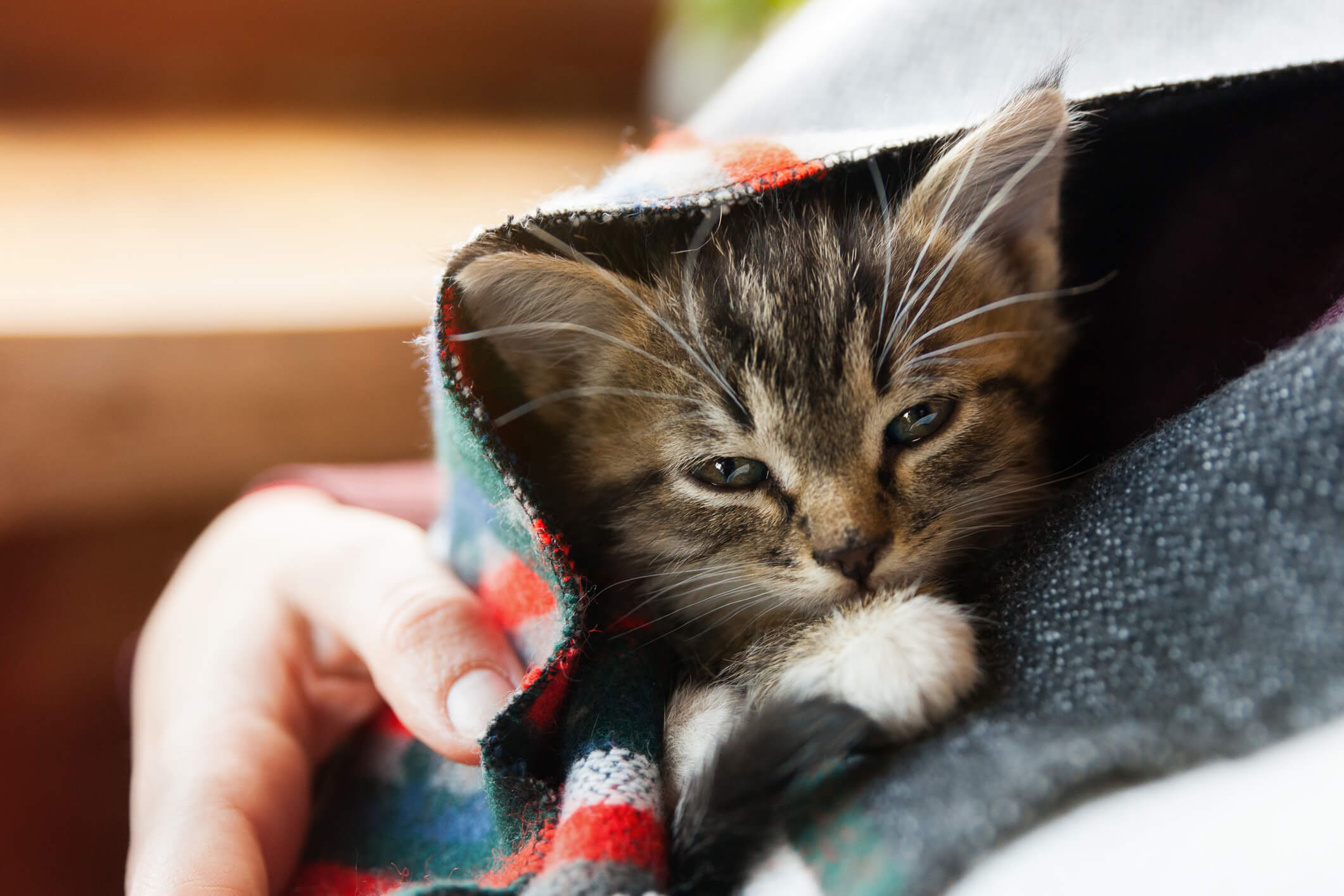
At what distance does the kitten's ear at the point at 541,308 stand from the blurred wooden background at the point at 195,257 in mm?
41

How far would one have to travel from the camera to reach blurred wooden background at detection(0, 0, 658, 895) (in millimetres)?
1189

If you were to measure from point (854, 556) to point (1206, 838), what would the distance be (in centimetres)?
36

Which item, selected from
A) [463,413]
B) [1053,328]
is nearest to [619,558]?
[463,413]

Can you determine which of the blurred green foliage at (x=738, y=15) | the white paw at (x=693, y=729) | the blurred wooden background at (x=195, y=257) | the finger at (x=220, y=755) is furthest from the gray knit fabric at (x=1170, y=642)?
the blurred green foliage at (x=738, y=15)

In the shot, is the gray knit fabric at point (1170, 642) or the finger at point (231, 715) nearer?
the gray knit fabric at point (1170, 642)

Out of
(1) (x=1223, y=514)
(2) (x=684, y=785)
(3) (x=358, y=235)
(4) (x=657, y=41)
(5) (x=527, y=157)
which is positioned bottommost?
(2) (x=684, y=785)

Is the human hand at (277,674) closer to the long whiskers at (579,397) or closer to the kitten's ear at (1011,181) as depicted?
the long whiskers at (579,397)

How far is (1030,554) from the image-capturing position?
59 cm

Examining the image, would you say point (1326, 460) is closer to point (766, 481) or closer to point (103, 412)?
point (766, 481)

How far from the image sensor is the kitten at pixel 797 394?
72cm

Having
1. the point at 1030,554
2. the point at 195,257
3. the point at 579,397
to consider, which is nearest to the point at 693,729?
the point at 1030,554

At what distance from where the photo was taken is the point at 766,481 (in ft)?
2.53

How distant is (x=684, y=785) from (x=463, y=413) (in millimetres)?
296

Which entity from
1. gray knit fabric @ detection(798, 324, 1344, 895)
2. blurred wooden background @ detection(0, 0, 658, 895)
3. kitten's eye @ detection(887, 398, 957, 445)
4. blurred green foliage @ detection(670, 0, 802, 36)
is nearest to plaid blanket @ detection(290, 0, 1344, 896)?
gray knit fabric @ detection(798, 324, 1344, 895)
